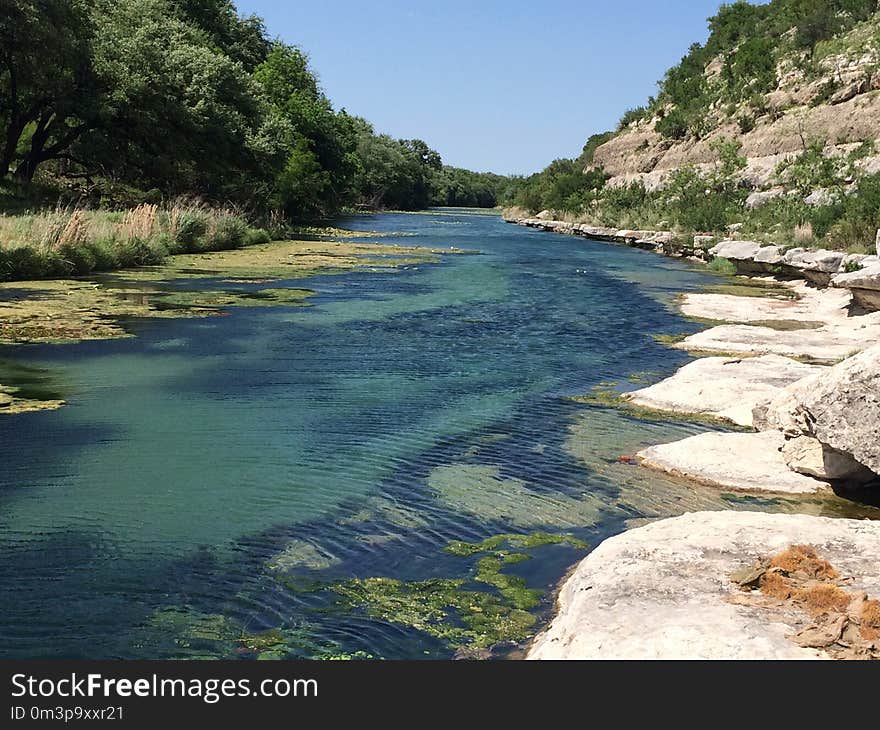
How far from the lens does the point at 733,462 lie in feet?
28.7

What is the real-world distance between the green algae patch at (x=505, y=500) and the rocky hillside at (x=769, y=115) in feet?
112

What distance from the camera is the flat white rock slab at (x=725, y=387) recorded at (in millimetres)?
11141

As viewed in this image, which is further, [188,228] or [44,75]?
[44,75]

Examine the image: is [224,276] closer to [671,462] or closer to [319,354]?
[319,354]

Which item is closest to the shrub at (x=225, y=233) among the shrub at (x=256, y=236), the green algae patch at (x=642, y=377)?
the shrub at (x=256, y=236)

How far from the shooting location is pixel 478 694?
434 centimetres

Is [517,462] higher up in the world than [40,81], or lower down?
lower down

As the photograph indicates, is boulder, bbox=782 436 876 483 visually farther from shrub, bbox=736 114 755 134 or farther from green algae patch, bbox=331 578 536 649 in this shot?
shrub, bbox=736 114 755 134

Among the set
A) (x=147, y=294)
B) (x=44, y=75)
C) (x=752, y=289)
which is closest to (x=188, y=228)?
(x=44, y=75)

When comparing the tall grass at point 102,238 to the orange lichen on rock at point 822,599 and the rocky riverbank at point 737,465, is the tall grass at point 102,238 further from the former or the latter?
the orange lichen on rock at point 822,599

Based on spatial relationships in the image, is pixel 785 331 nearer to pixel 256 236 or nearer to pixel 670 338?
pixel 670 338

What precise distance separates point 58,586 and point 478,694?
3238mm

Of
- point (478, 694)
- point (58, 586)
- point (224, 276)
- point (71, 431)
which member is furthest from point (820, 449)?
point (224, 276)

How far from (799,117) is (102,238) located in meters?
38.9
